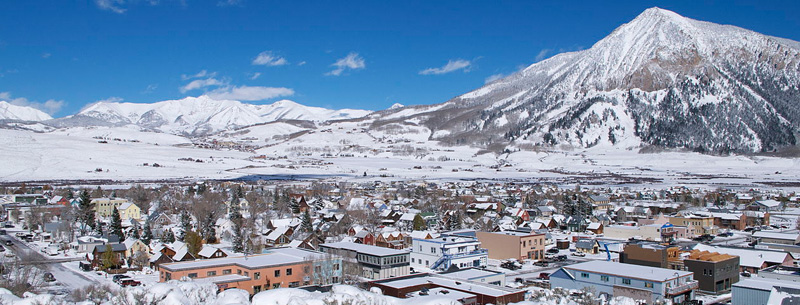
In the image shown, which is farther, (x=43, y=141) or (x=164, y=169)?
(x=43, y=141)

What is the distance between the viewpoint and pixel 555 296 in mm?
16688

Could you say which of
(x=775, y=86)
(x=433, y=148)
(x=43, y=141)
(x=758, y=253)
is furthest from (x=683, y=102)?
(x=43, y=141)

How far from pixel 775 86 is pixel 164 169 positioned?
15122cm

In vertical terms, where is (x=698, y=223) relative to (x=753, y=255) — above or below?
above

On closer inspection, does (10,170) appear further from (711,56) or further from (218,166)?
(711,56)

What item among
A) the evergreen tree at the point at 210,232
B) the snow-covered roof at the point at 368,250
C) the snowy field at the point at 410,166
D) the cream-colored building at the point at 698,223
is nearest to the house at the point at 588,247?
the cream-colored building at the point at 698,223

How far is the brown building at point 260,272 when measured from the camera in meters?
22.2

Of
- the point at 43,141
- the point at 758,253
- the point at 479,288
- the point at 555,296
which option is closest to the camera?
the point at 555,296

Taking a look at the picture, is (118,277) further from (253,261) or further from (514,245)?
(514,245)

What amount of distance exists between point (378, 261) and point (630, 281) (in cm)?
1001

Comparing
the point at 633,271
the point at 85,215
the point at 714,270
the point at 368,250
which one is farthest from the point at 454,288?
the point at 85,215

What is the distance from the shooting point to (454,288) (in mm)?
20172

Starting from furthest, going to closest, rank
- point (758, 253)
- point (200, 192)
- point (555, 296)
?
point (200, 192) → point (758, 253) → point (555, 296)

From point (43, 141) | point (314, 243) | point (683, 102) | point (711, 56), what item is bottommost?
point (314, 243)
